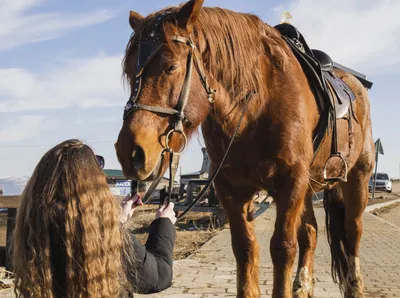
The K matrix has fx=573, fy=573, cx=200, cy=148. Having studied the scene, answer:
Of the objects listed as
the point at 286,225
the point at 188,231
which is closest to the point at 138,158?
the point at 286,225

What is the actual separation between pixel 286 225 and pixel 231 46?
1.40 meters

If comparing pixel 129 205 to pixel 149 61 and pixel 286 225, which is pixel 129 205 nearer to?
pixel 149 61

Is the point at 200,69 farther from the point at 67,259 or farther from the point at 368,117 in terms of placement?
the point at 368,117

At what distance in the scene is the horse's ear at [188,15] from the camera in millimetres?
3867

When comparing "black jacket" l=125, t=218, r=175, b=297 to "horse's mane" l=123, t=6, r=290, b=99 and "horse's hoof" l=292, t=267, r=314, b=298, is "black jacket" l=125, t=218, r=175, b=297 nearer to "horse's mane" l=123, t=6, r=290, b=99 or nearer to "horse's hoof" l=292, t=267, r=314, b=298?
"horse's mane" l=123, t=6, r=290, b=99

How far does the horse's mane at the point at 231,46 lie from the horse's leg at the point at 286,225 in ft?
2.50

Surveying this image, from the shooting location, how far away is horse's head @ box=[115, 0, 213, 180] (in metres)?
3.44

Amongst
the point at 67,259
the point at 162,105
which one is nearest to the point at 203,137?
the point at 162,105

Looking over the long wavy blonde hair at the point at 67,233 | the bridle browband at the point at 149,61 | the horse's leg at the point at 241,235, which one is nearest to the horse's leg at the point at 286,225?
the horse's leg at the point at 241,235

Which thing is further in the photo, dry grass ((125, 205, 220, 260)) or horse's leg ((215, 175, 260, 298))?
dry grass ((125, 205, 220, 260))

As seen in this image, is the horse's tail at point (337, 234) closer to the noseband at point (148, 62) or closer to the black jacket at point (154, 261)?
the noseband at point (148, 62)

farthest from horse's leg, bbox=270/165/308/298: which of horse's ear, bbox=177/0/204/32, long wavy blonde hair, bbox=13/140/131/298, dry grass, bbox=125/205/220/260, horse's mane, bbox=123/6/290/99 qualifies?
dry grass, bbox=125/205/220/260

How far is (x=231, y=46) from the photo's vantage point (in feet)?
13.8

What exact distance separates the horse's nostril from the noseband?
234mm
